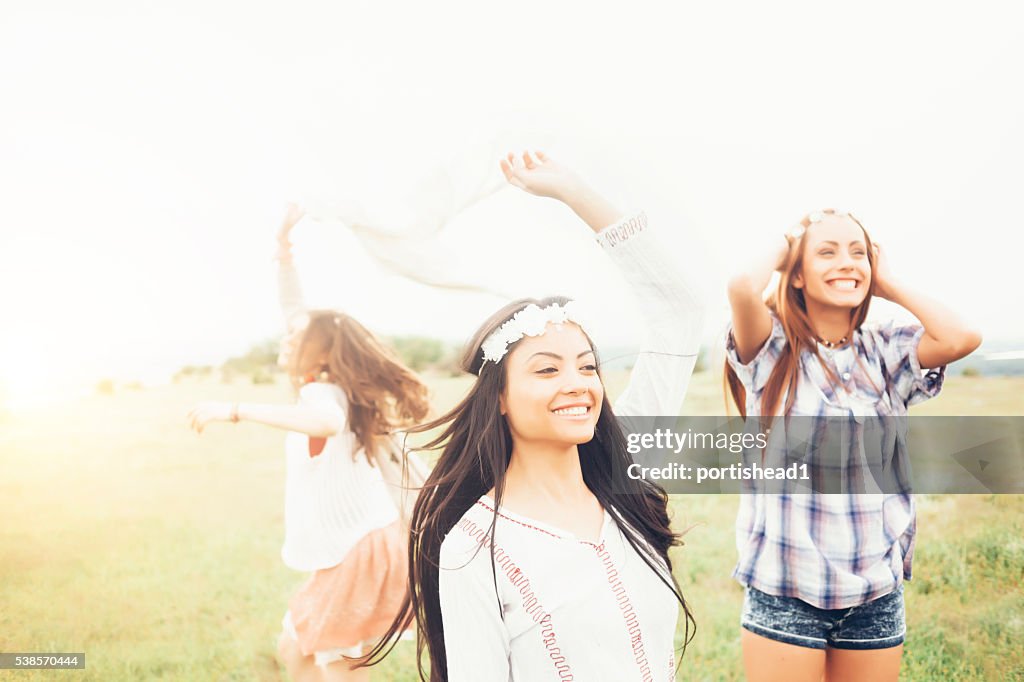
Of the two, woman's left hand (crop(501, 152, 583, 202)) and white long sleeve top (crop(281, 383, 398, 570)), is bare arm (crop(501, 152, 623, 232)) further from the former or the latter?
white long sleeve top (crop(281, 383, 398, 570))

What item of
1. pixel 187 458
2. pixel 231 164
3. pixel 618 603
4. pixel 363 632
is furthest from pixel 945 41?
pixel 187 458

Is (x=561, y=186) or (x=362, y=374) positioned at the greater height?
(x=561, y=186)

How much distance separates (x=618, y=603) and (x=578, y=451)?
0.38 m

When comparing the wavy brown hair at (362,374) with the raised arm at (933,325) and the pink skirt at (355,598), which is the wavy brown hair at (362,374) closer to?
the pink skirt at (355,598)

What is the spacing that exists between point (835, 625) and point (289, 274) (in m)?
1.96

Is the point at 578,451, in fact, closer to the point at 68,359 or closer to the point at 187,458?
the point at 187,458

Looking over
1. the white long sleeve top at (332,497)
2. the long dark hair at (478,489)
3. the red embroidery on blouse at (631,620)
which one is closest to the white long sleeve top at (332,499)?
the white long sleeve top at (332,497)

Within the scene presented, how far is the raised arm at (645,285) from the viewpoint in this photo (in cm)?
191

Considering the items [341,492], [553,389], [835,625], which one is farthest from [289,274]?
[835,625]

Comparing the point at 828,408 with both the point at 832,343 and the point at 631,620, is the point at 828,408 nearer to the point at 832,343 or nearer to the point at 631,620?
the point at 832,343

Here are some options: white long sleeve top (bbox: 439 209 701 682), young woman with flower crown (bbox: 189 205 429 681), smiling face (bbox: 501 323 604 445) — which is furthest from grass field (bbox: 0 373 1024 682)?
white long sleeve top (bbox: 439 209 701 682)

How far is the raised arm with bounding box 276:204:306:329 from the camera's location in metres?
2.67

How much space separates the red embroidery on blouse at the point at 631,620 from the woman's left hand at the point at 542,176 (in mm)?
929

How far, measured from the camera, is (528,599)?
1570mm
